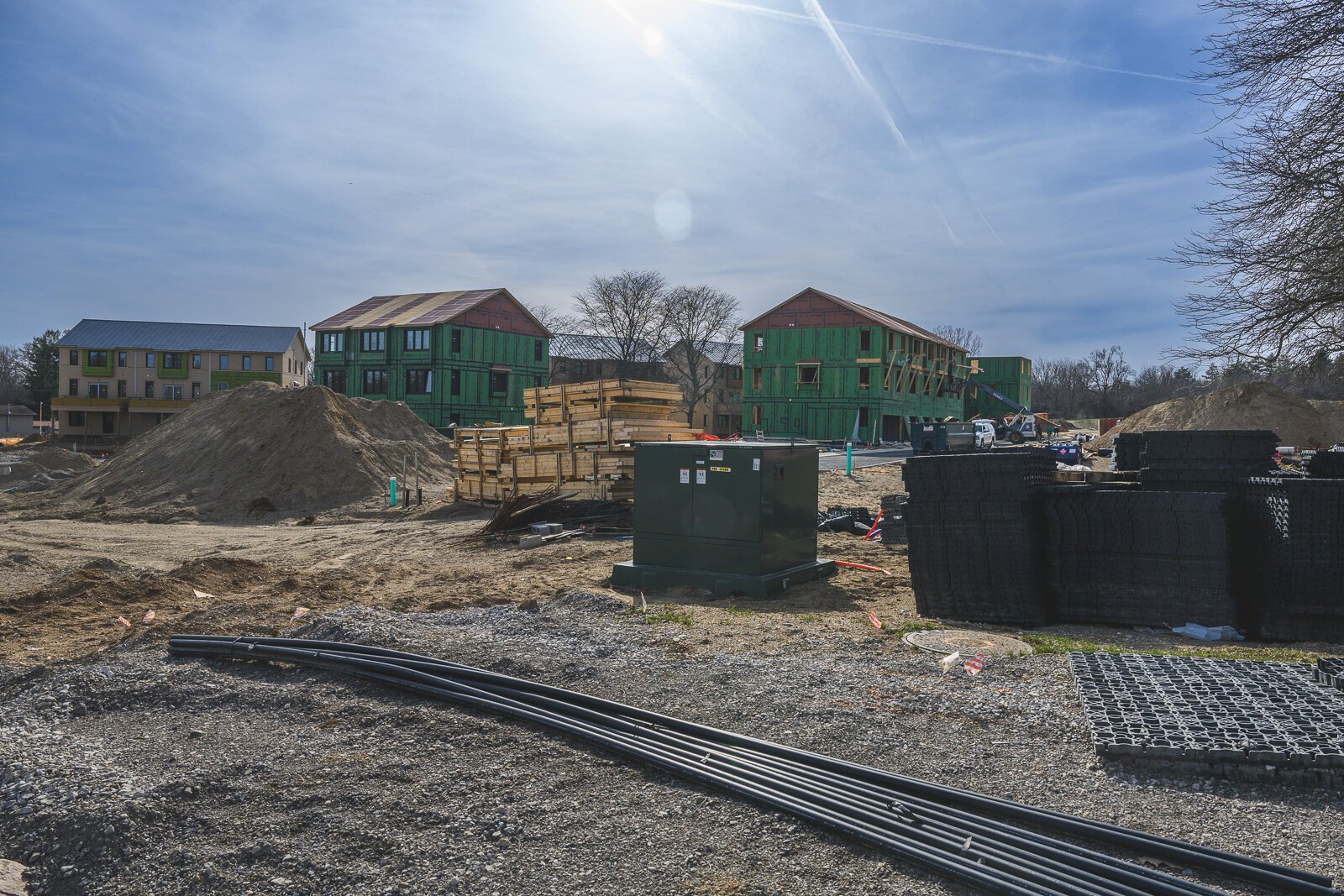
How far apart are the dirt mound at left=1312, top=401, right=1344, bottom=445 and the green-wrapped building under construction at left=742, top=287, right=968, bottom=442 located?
2119 centimetres

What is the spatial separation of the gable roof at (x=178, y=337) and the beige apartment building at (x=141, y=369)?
2.5 inches

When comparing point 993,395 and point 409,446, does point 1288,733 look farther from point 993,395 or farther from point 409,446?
point 993,395

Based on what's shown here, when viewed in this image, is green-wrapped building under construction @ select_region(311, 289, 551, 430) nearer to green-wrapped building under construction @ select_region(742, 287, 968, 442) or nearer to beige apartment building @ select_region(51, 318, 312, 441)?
beige apartment building @ select_region(51, 318, 312, 441)

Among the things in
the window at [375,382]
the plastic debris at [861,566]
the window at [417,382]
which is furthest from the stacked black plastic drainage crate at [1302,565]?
the window at [375,382]

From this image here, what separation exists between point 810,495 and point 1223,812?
737cm

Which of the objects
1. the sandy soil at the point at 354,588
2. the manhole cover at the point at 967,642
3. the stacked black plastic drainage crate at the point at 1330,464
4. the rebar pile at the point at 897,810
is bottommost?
the sandy soil at the point at 354,588

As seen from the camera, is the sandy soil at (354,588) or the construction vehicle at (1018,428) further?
the construction vehicle at (1018,428)

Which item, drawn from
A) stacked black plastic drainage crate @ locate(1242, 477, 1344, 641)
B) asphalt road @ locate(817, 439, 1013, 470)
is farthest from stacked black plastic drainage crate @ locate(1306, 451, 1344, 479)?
asphalt road @ locate(817, 439, 1013, 470)

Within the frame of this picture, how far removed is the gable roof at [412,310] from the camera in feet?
182

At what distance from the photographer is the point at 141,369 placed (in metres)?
67.9

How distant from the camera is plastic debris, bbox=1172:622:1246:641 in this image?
326 inches

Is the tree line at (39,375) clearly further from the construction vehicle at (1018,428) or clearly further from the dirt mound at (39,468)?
the construction vehicle at (1018,428)

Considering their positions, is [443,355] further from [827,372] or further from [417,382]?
[827,372]

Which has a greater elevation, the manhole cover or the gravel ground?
the manhole cover
